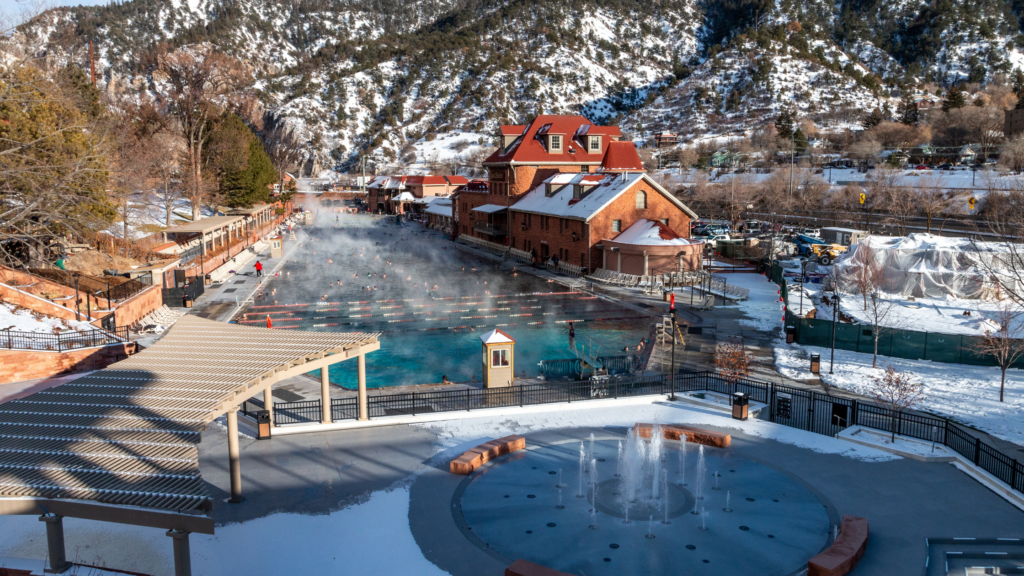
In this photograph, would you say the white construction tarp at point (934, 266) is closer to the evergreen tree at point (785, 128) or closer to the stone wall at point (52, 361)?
the stone wall at point (52, 361)

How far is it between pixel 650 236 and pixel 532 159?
77.9 feet

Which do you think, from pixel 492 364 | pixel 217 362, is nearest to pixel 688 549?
pixel 217 362

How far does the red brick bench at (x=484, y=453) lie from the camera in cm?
1477

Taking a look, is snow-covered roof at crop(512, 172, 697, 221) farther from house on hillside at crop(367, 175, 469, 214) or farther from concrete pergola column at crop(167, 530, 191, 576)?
house on hillside at crop(367, 175, 469, 214)

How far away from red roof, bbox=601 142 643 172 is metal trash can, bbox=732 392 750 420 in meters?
45.7

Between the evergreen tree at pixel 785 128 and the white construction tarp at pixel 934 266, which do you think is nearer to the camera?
the white construction tarp at pixel 934 266

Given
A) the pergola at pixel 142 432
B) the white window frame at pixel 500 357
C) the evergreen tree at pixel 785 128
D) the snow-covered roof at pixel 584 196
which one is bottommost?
the white window frame at pixel 500 357

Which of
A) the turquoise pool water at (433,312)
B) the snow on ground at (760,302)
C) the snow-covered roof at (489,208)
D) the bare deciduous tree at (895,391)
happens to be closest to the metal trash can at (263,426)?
the turquoise pool water at (433,312)

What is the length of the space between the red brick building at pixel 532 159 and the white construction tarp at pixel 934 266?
32365mm

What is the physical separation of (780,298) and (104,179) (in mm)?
37974

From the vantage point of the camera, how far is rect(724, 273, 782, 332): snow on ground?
109 feet

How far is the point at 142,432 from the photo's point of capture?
10.6 metres

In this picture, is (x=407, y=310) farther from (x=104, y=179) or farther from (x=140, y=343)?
(x=104, y=179)

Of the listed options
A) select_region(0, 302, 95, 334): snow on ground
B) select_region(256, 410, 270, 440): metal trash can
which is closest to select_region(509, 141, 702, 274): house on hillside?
select_region(256, 410, 270, 440): metal trash can
